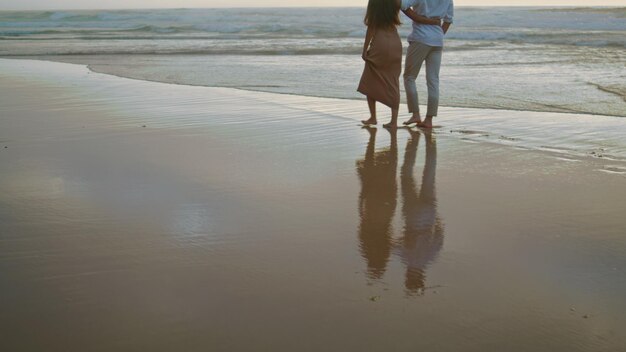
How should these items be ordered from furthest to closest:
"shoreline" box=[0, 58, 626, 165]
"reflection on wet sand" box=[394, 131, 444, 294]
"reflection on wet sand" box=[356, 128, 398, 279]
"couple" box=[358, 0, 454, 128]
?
"couple" box=[358, 0, 454, 128] → "shoreline" box=[0, 58, 626, 165] → "reflection on wet sand" box=[356, 128, 398, 279] → "reflection on wet sand" box=[394, 131, 444, 294]

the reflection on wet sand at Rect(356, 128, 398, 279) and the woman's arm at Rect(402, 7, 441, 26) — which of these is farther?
the woman's arm at Rect(402, 7, 441, 26)

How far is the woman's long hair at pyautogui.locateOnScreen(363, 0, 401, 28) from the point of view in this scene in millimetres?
6891

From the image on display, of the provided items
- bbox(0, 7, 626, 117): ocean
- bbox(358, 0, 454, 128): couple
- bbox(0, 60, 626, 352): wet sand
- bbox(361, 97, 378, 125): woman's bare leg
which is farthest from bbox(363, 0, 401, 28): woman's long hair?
bbox(0, 7, 626, 117): ocean

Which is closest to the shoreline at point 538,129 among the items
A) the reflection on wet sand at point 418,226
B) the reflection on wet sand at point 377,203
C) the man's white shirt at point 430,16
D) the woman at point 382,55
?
the woman at point 382,55

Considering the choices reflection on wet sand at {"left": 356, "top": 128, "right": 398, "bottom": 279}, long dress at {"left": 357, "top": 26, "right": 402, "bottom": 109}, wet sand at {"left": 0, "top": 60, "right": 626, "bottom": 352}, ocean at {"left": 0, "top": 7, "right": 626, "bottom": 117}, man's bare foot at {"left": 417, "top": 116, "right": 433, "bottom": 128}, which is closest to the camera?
wet sand at {"left": 0, "top": 60, "right": 626, "bottom": 352}

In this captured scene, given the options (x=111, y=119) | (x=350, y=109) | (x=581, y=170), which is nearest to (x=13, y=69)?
(x=111, y=119)

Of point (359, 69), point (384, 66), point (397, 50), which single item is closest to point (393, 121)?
point (384, 66)

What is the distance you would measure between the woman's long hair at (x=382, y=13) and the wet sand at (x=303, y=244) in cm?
148

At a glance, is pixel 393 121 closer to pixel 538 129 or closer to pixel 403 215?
pixel 538 129

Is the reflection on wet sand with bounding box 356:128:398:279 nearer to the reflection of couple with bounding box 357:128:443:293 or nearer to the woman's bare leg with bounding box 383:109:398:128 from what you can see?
the reflection of couple with bounding box 357:128:443:293

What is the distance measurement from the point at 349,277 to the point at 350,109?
5.29 m

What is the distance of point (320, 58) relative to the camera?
635 inches

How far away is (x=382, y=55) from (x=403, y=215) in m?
3.57

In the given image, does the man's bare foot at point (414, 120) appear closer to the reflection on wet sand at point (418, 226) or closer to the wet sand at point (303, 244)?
the wet sand at point (303, 244)
